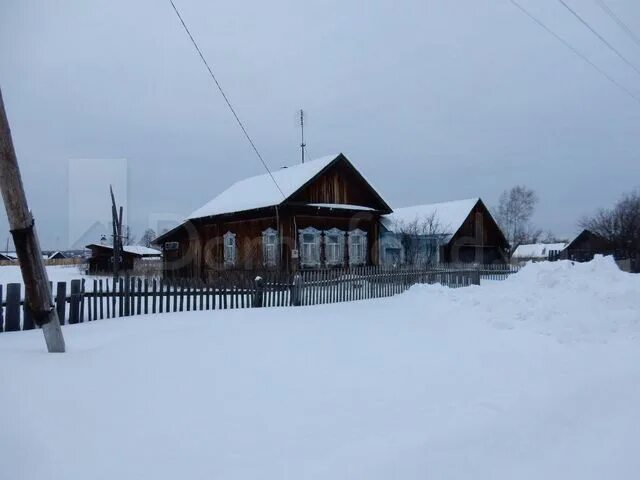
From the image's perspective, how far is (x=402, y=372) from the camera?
5922 millimetres

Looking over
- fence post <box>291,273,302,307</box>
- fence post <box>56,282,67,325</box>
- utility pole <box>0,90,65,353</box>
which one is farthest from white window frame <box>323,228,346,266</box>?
utility pole <box>0,90,65,353</box>

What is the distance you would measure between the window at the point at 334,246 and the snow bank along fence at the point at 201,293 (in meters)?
8.25

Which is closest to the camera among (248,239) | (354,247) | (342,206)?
(342,206)

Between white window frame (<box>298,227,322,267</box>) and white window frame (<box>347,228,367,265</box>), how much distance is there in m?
2.09

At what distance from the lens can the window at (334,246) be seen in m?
23.9

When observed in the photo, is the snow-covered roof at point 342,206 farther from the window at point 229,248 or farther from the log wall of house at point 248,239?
the window at point 229,248

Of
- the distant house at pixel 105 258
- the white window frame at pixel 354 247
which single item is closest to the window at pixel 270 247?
the white window frame at pixel 354 247

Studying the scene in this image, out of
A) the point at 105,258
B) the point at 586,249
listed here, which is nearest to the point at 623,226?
the point at 586,249

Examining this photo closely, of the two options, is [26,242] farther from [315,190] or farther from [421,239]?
[421,239]

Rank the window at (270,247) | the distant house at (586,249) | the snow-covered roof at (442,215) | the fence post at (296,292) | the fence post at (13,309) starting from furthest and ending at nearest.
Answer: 1. the snow-covered roof at (442,215)
2. the distant house at (586,249)
3. the window at (270,247)
4. the fence post at (296,292)
5. the fence post at (13,309)

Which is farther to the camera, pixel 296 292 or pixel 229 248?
pixel 229 248

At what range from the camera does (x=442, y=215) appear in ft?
115

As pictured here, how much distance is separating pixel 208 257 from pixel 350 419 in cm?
2408

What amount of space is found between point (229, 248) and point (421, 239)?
525 inches
